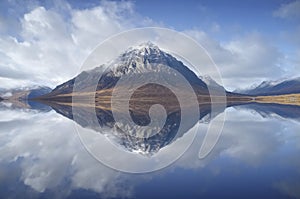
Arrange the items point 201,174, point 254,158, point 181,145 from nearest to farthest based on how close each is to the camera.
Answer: point 201,174 → point 254,158 → point 181,145

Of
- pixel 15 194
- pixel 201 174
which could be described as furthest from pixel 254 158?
pixel 15 194

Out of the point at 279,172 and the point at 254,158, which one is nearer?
the point at 279,172

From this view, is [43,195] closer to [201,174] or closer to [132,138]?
[201,174]

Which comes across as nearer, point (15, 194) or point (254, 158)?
point (15, 194)

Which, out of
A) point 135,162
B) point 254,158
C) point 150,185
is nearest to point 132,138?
point 135,162

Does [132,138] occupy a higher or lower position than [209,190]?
higher

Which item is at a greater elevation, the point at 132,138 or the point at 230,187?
the point at 132,138

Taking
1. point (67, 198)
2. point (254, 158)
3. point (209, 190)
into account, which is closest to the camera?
point (67, 198)

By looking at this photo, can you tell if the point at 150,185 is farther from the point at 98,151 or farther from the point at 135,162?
the point at 98,151

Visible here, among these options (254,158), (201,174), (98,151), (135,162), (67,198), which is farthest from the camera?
(98,151)
